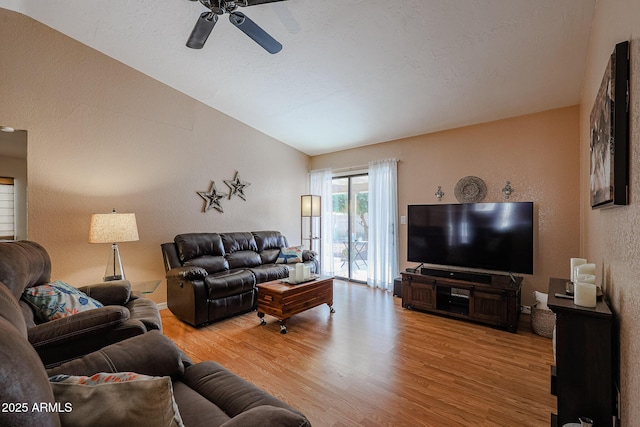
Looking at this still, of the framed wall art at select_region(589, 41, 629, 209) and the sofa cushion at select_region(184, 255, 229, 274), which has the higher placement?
the framed wall art at select_region(589, 41, 629, 209)

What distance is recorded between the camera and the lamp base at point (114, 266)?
3195mm

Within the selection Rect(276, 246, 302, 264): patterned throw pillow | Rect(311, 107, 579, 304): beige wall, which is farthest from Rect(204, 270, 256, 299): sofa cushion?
Rect(311, 107, 579, 304): beige wall

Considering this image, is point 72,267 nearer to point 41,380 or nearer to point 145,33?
point 145,33

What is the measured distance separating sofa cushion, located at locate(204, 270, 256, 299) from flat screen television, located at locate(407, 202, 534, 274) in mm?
2327

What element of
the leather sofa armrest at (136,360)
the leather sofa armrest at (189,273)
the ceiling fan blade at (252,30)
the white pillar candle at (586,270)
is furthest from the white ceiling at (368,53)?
the leather sofa armrest at (136,360)

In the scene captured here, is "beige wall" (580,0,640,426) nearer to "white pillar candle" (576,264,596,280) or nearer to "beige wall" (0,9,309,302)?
"white pillar candle" (576,264,596,280)

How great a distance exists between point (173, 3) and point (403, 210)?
388cm

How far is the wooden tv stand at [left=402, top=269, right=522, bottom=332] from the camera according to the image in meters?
3.10

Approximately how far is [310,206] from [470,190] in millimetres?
2747

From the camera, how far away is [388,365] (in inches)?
94.5

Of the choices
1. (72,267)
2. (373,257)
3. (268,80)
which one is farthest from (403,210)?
(72,267)

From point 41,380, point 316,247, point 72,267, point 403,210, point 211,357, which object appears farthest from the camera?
point 316,247

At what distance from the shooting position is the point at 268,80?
3.51 metres

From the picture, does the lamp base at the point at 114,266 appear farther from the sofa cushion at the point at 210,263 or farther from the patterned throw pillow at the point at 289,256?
the patterned throw pillow at the point at 289,256
